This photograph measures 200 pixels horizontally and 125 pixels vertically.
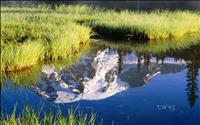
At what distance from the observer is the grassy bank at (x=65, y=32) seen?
10.5 m

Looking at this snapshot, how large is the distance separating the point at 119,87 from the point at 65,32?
473cm

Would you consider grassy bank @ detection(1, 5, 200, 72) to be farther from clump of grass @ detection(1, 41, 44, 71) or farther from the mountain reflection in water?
the mountain reflection in water

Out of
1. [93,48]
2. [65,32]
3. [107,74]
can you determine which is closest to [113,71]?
[107,74]

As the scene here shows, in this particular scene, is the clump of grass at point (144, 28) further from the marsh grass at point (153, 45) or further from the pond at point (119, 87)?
the pond at point (119, 87)

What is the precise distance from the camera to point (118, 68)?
1112cm

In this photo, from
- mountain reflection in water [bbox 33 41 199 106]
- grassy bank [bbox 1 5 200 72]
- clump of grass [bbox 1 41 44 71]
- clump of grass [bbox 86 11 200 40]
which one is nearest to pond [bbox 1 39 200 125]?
mountain reflection in water [bbox 33 41 199 106]

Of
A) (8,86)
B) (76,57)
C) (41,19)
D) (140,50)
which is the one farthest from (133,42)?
(8,86)

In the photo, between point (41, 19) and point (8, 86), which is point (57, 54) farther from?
point (41, 19)

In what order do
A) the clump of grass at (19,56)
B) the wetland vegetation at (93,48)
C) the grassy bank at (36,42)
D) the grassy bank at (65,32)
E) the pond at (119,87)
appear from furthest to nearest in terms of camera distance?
the grassy bank at (65,32), the grassy bank at (36,42), the clump of grass at (19,56), the wetland vegetation at (93,48), the pond at (119,87)

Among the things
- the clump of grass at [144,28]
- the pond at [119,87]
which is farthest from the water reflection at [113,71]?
the clump of grass at [144,28]

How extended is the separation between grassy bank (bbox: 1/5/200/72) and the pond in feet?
1.16

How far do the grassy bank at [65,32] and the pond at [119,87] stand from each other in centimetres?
35

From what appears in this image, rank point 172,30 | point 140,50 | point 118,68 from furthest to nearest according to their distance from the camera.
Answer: point 172,30
point 140,50
point 118,68

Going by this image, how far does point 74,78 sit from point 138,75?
132cm
